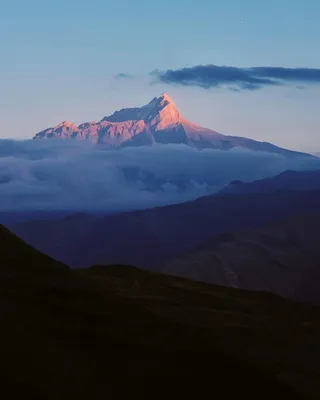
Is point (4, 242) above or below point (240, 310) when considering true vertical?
above

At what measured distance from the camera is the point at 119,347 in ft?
161

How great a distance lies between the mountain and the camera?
139 ft

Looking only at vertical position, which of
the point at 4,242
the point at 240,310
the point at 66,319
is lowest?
the point at 240,310

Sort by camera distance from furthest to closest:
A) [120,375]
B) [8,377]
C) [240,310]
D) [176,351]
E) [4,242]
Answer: [240,310], [4,242], [176,351], [120,375], [8,377]

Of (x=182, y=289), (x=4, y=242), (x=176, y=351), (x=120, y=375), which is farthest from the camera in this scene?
(x=182, y=289)

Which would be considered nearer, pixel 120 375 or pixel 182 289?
pixel 120 375

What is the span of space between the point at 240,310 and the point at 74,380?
2073 inches

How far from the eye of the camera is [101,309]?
58.5 metres

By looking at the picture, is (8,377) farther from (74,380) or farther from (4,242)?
(4,242)

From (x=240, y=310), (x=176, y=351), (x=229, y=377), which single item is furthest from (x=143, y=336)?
(x=240, y=310)

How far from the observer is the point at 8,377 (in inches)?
1585

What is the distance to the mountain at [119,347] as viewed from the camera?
42312mm

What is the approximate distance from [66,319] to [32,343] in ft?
22.5

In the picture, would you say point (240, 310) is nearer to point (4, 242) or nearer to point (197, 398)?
point (4, 242)
